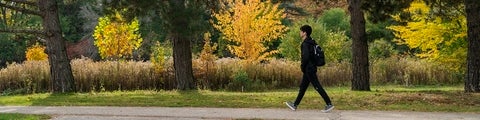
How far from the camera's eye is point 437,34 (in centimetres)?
1870

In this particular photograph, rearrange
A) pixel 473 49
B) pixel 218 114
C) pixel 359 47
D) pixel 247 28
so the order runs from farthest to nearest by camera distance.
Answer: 1. pixel 247 28
2. pixel 359 47
3. pixel 473 49
4. pixel 218 114

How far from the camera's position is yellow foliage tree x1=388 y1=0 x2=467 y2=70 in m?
18.3

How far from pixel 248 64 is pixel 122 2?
8.91 meters

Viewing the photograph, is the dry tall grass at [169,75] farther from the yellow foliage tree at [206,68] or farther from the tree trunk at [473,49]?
the tree trunk at [473,49]

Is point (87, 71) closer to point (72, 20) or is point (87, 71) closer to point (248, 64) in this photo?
point (248, 64)

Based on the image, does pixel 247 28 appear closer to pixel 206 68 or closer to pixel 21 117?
pixel 206 68

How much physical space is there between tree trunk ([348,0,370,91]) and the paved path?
6.31m

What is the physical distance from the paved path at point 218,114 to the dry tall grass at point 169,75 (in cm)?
957

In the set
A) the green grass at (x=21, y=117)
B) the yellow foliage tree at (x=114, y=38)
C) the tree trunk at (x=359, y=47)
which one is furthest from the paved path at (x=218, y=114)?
the yellow foliage tree at (x=114, y=38)

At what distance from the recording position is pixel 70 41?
50812 millimetres

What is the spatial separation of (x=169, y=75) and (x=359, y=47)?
8085mm

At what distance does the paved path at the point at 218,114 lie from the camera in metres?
10.2

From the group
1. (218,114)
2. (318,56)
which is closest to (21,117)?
(218,114)

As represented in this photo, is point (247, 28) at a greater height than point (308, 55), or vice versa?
point (247, 28)
